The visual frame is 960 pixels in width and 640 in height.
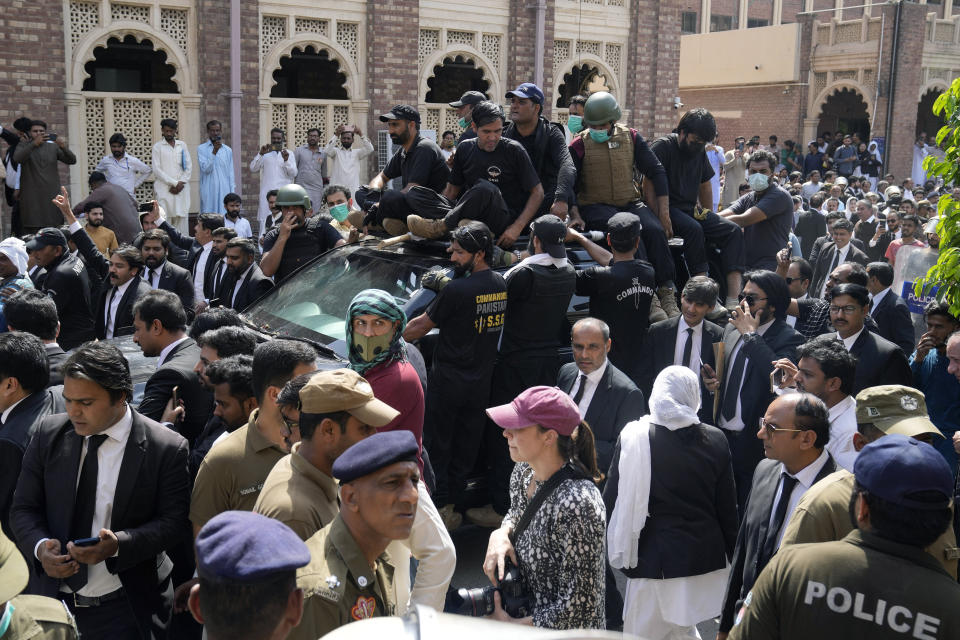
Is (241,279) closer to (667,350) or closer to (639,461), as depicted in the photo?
(667,350)

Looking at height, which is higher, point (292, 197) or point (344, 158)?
point (344, 158)

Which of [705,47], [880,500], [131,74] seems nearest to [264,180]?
[131,74]

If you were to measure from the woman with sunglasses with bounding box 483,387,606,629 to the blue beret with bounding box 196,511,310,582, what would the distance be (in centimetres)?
137

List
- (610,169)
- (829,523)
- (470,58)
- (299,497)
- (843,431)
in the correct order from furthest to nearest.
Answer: (470,58)
(610,169)
(843,431)
(829,523)
(299,497)

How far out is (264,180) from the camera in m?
14.5

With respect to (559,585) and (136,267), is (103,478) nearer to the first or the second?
(559,585)

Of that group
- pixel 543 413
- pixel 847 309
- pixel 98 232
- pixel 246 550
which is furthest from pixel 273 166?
pixel 246 550

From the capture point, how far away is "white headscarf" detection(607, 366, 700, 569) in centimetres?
401

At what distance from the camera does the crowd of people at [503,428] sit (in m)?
2.63

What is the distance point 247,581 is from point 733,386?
396 centimetres

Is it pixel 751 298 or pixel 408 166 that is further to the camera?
pixel 408 166

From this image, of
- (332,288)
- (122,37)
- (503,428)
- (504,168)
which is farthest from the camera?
(122,37)

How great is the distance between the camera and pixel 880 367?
548 cm

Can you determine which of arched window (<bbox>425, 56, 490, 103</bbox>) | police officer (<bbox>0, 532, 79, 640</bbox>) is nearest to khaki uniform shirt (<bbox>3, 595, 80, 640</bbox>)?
police officer (<bbox>0, 532, 79, 640</bbox>)
